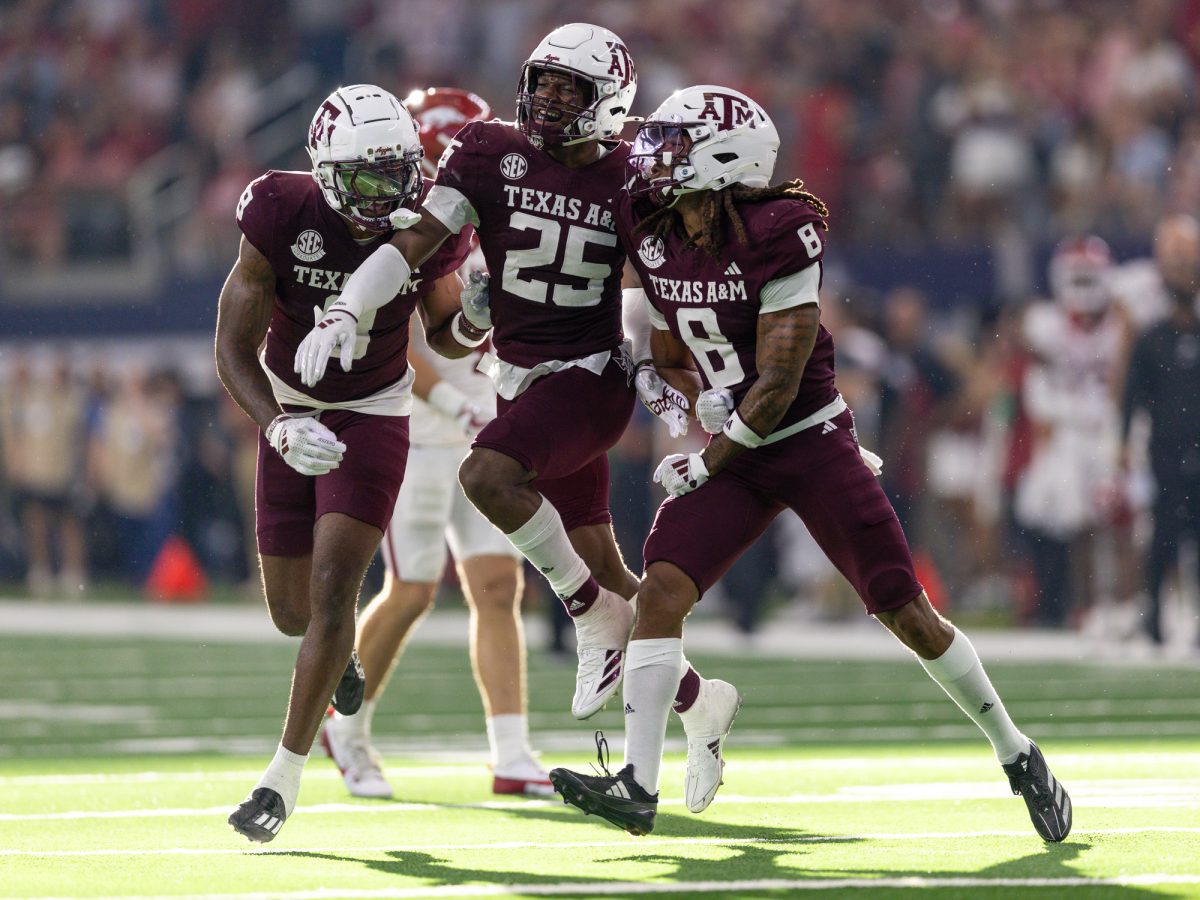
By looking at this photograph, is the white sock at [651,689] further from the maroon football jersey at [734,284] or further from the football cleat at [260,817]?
the football cleat at [260,817]

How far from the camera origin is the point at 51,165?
19391mm

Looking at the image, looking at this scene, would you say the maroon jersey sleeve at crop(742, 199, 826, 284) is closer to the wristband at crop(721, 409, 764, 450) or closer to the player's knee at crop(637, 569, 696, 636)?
the wristband at crop(721, 409, 764, 450)

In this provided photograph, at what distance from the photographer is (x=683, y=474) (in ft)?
17.9

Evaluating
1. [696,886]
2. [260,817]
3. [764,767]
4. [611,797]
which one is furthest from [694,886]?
[764,767]

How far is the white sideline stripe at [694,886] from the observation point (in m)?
4.51

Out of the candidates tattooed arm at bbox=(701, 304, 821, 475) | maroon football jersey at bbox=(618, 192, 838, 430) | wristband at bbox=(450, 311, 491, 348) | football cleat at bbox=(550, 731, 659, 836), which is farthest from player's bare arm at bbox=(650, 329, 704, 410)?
football cleat at bbox=(550, 731, 659, 836)

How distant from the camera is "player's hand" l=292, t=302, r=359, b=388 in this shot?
212 inches

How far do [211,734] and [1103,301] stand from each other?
631cm

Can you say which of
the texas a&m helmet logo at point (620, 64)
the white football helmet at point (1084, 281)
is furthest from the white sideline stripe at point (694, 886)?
the white football helmet at point (1084, 281)

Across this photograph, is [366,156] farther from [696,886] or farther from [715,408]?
[696,886]

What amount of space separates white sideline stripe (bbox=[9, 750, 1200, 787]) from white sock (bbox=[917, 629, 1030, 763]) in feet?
5.09

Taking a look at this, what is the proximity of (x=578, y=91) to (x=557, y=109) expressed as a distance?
0.27ft

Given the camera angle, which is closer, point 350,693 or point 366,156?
point 366,156

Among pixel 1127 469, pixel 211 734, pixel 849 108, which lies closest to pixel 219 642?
pixel 211 734
